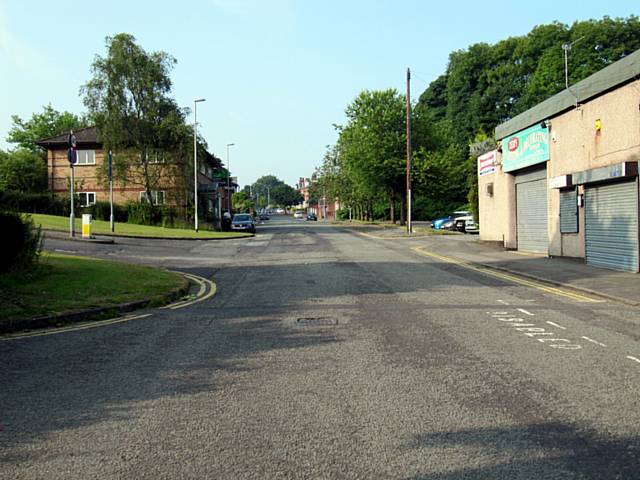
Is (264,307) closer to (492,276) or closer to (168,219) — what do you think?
(492,276)

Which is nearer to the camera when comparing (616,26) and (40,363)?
(40,363)

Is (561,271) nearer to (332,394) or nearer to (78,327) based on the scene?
(78,327)

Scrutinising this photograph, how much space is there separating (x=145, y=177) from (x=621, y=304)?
144 ft

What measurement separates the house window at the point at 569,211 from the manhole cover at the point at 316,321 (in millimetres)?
12936

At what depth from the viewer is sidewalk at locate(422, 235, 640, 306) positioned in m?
12.6

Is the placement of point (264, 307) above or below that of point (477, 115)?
below

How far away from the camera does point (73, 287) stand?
11.8 meters

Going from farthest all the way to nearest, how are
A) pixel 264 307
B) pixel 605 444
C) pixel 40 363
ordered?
pixel 264 307, pixel 40 363, pixel 605 444

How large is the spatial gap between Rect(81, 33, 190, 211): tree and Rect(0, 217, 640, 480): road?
4053 cm

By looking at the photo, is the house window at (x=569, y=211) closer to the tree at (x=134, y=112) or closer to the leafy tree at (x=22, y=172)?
the tree at (x=134, y=112)

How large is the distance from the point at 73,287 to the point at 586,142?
49.6 ft

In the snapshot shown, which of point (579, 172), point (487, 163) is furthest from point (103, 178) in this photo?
point (579, 172)

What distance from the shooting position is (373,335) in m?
8.20

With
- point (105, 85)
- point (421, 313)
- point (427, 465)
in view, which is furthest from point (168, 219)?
point (427, 465)
